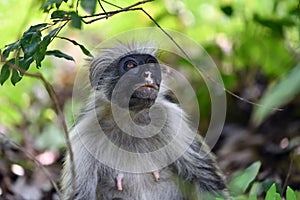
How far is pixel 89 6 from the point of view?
3.58 metres

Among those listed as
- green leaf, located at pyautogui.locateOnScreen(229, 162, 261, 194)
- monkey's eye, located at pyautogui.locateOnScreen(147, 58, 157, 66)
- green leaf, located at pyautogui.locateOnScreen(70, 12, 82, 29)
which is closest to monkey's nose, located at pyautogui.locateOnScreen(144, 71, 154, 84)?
monkey's eye, located at pyautogui.locateOnScreen(147, 58, 157, 66)

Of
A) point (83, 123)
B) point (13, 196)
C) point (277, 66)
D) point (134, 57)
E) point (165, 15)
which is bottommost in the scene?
point (13, 196)

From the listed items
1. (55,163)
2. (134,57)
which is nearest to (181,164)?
(134,57)

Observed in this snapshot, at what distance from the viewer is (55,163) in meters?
7.44

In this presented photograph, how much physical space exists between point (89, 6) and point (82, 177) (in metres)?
1.96

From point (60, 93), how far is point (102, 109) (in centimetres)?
410

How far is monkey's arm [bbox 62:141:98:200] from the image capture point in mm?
5188

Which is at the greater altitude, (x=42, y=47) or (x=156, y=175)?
(x=42, y=47)

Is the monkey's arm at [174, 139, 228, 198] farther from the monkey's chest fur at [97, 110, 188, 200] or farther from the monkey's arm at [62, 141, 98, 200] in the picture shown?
the monkey's arm at [62, 141, 98, 200]

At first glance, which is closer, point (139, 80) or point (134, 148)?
point (139, 80)

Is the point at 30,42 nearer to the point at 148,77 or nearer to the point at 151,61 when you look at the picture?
the point at 148,77

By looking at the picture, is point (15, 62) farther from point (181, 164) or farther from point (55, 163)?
point (55, 163)

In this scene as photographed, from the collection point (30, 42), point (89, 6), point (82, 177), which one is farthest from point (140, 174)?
point (89, 6)

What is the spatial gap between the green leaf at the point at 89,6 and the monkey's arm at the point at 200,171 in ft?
6.91
